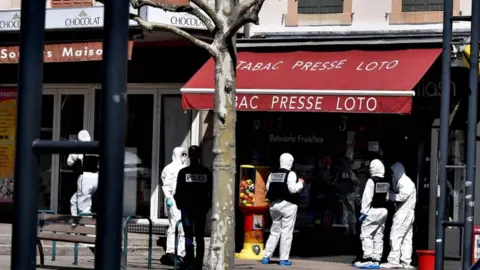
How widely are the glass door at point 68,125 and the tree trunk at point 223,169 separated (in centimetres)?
818

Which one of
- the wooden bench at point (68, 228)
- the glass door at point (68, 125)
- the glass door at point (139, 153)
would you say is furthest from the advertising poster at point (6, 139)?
the wooden bench at point (68, 228)

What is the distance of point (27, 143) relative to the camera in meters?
2.69

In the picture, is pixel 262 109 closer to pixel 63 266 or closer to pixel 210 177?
pixel 210 177

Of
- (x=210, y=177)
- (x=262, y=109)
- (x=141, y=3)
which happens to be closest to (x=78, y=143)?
(x=141, y=3)

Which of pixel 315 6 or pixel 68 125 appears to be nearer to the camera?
pixel 315 6

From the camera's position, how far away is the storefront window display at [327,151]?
17859mm

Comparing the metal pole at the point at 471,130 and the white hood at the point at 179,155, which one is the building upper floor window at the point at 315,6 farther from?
the metal pole at the point at 471,130

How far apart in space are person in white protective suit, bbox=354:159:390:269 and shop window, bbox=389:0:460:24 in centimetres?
267

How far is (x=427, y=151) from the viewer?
17297mm

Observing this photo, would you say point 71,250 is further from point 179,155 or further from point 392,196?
point 392,196

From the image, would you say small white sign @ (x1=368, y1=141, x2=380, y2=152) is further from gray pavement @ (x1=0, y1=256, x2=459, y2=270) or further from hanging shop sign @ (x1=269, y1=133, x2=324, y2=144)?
gray pavement @ (x1=0, y1=256, x2=459, y2=270)

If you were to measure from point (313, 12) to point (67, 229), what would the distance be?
6972 millimetres

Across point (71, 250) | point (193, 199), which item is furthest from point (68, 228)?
point (71, 250)

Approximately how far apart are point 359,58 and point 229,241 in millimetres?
5647
